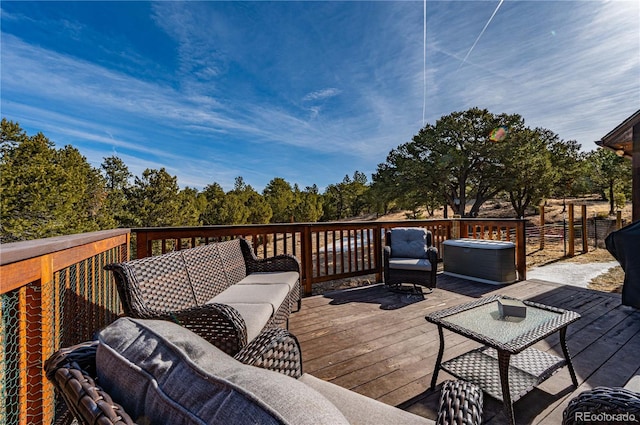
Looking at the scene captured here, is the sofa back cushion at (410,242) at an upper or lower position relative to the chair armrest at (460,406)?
upper

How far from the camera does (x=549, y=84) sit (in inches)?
264

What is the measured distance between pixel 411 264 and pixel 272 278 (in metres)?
1.98

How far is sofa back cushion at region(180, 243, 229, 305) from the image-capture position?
236 centimetres

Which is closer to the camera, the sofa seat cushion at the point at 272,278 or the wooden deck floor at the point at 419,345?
the wooden deck floor at the point at 419,345

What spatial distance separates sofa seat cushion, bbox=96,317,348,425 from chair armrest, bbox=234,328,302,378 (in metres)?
0.41

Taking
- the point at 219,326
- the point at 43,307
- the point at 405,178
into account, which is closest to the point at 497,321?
the point at 219,326

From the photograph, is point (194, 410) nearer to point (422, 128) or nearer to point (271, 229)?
point (271, 229)

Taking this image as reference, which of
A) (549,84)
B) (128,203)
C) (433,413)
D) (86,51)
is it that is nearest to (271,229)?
(433,413)

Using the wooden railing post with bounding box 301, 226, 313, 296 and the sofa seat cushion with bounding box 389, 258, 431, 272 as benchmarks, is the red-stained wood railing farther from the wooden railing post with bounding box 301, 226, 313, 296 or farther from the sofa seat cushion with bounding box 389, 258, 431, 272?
the sofa seat cushion with bounding box 389, 258, 431, 272

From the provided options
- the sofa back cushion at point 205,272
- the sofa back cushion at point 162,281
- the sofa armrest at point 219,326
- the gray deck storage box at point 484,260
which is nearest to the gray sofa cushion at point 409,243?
the gray deck storage box at point 484,260

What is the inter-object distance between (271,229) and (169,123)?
14.0 meters

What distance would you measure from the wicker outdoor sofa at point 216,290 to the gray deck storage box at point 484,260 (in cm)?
297

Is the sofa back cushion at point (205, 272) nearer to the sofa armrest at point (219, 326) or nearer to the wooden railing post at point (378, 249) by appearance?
the sofa armrest at point (219, 326)

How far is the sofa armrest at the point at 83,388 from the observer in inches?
21.7
